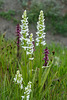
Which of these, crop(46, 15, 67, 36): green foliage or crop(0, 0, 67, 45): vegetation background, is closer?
crop(0, 0, 67, 45): vegetation background

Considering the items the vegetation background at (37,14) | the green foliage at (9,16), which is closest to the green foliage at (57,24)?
the vegetation background at (37,14)

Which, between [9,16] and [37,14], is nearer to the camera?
[9,16]

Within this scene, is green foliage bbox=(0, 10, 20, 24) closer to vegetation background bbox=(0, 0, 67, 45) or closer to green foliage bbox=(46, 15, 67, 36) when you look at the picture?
vegetation background bbox=(0, 0, 67, 45)

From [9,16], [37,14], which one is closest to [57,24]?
[37,14]

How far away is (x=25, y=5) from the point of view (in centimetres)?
948

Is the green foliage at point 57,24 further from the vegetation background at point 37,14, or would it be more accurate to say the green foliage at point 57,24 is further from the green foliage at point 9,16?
the green foliage at point 9,16

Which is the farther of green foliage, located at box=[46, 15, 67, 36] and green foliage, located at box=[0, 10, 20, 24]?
green foliage, located at box=[46, 15, 67, 36]

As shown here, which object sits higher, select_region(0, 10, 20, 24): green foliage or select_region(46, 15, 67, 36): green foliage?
select_region(0, 10, 20, 24): green foliage

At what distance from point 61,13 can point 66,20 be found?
0.41 metres

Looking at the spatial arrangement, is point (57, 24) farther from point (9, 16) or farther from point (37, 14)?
point (9, 16)

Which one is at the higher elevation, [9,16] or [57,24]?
[9,16]

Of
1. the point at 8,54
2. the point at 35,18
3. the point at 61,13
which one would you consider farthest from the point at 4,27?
the point at 8,54

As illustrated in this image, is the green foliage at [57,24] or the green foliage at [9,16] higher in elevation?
the green foliage at [9,16]

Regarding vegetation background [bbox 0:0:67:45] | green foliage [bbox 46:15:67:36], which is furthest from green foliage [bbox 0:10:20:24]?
green foliage [bbox 46:15:67:36]
